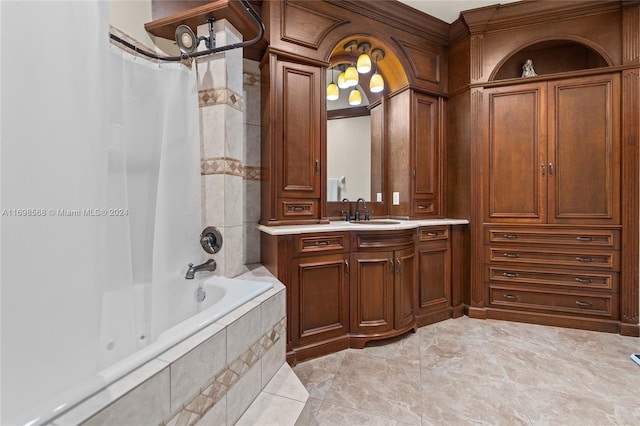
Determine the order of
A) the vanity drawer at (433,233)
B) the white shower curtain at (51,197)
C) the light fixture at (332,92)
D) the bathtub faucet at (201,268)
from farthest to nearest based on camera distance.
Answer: the light fixture at (332,92) < the vanity drawer at (433,233) < the bathtub faucet at (201,268) < the white shower curtain at (51,197)

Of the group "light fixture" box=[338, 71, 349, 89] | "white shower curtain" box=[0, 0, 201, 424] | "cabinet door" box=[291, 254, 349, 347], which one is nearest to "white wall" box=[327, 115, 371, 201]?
"light fixture" box=[338, 71, 349, 89]

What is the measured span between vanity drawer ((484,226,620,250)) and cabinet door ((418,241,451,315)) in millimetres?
438

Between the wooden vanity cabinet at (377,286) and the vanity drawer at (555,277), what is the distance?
104 centimetres

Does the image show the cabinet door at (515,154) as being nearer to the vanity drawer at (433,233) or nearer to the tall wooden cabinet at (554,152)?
the tall wooden cabinet at (554,152)

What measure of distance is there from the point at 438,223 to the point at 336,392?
1.54 m

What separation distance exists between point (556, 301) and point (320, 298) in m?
2.04

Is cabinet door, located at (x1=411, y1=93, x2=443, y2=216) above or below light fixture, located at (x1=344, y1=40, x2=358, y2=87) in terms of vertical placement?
below

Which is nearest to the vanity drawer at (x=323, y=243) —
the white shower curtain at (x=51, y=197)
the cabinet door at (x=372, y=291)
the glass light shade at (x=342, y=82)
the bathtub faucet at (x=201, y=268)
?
the cabinet door at (x=372, y=291)

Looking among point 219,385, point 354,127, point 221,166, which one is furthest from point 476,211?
point 219,385

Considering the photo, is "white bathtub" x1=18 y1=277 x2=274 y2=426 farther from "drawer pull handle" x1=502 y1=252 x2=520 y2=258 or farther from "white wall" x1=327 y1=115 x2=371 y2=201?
"drawer pull handle" x1=502 y1=252 x2=520 y2=258

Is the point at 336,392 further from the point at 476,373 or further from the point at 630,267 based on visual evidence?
the point at 630,267

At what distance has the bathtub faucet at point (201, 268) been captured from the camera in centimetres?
150

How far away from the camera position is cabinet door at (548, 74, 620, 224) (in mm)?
2213

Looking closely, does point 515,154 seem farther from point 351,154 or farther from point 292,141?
point 292,141
